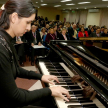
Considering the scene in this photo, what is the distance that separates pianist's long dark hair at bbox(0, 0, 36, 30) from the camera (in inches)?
37.5

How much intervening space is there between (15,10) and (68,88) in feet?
2.93

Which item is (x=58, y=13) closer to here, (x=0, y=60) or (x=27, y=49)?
(x=27, y=49)

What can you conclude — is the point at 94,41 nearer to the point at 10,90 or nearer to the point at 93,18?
the point at 10,90

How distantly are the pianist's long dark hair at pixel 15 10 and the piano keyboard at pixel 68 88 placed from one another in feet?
2.42

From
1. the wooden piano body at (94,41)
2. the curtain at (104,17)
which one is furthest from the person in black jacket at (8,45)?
the curtain at (104,17)

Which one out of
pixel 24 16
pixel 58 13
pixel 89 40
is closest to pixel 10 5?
pixel 24 16

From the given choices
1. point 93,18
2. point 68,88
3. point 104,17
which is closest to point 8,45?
point 68,88

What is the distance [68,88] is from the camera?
1390mm

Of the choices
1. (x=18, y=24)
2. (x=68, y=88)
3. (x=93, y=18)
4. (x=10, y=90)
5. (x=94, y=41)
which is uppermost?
(x=93, y=18)

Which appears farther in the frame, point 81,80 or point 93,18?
point 93,18

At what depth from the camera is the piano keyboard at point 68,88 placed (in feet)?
3.70

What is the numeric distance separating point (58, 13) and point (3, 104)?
79.6 feet

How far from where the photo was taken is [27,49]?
5375mm

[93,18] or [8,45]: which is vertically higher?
[93,18]
